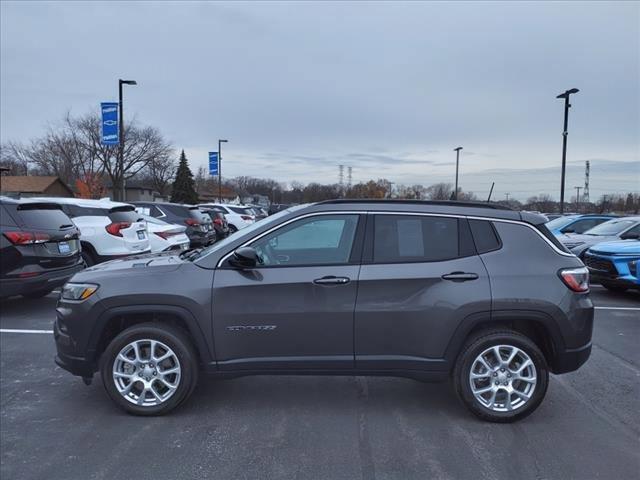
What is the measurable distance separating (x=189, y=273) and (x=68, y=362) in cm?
127

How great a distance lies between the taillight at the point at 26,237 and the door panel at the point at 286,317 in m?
4.58

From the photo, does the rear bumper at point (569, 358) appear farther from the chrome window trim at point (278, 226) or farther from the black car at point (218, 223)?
the black car at point (218, 223)

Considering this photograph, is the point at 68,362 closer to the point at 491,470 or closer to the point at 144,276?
the point at 144,276

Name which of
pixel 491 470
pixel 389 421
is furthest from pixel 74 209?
pixel 491 470

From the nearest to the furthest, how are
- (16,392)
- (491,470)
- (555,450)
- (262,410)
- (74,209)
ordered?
1. (491,470)
2. (555,450)
3. (262,410)
4. (16,392)
5. (74,209)

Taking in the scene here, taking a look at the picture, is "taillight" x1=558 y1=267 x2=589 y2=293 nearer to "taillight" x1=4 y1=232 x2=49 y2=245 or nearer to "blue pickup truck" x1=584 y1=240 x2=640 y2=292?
"blue pickup truck" x1=584 y1=240 x2=640 y2=292

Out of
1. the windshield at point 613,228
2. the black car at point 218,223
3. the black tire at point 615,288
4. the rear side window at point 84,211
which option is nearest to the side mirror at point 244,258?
the rear side window at point 84,211

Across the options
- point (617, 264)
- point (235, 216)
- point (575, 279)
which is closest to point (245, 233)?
point (575, 279)

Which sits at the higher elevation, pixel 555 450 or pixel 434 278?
pixel 434 278

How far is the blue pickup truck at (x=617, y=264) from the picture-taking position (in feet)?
29.7

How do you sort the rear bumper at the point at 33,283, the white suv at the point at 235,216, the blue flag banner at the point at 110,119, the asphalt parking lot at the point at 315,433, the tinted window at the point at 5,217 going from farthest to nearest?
the white suv at the point at 235,216, the blue flag banner at the point at 110,119, the tinted window at the point at 5,217, the rear bumper at the point at 33,283, the asphalt parking lot at the point at 315,433

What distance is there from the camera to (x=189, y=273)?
4062mm

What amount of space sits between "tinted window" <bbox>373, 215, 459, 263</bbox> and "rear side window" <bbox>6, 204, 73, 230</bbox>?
18.6ft

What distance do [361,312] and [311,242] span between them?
72cm
